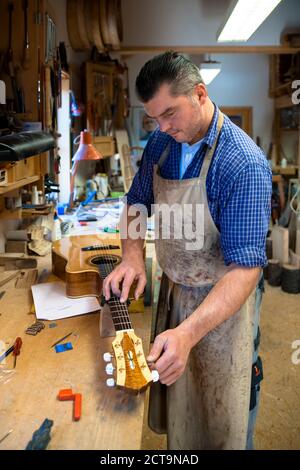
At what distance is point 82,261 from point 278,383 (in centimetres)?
190

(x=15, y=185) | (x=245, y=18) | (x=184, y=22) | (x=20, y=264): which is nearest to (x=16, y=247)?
(x=20, y=264)

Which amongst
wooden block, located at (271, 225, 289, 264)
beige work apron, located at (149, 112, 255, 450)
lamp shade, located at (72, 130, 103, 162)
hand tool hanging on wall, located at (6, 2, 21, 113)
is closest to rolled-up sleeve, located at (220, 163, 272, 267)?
beige work apron, located at (149, 112, 255, 450)

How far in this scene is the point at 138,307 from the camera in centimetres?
179

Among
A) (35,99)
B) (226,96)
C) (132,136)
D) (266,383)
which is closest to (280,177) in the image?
(226,96)

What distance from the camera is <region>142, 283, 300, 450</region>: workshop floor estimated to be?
2484 millimetres

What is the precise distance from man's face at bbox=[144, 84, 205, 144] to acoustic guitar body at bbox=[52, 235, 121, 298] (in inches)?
27.3

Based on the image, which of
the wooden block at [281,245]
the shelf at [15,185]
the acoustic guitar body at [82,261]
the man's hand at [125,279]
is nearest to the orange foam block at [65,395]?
the man's hand at [125,279]

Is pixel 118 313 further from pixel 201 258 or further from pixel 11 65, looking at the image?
pixel 11 65

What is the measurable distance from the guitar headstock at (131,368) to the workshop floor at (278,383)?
143cm

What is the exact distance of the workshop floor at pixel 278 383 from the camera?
248cm

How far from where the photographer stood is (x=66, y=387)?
4.05 feet

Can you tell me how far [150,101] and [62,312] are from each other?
883mm

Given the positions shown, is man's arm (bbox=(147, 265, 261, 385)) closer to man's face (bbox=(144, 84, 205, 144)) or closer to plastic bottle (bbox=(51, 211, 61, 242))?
man's face (bbox=(144, 84, 205, 144))

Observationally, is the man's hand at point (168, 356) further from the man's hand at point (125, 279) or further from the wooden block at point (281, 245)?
the wooden block at point (281, 245)
